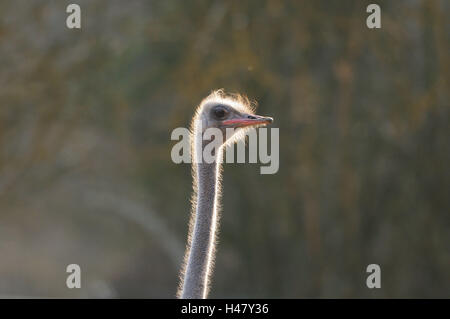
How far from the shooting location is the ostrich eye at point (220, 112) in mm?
5832

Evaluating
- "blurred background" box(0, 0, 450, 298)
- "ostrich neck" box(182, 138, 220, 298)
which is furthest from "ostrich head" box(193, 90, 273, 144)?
→ "blurred background" box(0, 0, 450, 298)

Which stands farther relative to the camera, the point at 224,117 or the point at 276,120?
the point at 276,120

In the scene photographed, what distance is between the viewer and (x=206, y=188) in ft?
18.5

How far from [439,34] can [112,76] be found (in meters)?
4.50

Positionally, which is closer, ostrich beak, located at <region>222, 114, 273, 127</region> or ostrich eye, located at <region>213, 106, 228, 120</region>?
ostrich beak, located at <region>222, 114, 273, 127</region>

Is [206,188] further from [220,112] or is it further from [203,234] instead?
[220,112]

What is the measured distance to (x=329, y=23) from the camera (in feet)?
40.8

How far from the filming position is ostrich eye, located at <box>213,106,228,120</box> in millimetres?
5832

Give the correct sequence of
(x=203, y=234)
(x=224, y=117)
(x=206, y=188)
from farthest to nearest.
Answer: (x=224, y=117) < (x=206, y=188) < (x=203, y=234)

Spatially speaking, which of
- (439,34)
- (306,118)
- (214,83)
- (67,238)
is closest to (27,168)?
(214,83)

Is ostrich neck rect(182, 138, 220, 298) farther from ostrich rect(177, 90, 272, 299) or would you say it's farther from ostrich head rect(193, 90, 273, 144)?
ostrich head rect(193, 90, 273, 144)

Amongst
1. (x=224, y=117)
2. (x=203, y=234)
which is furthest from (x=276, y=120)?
(x=203, y=234)

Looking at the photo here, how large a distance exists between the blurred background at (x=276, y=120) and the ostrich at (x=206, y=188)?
5.86 meters

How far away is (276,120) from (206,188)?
7217 millimetres
